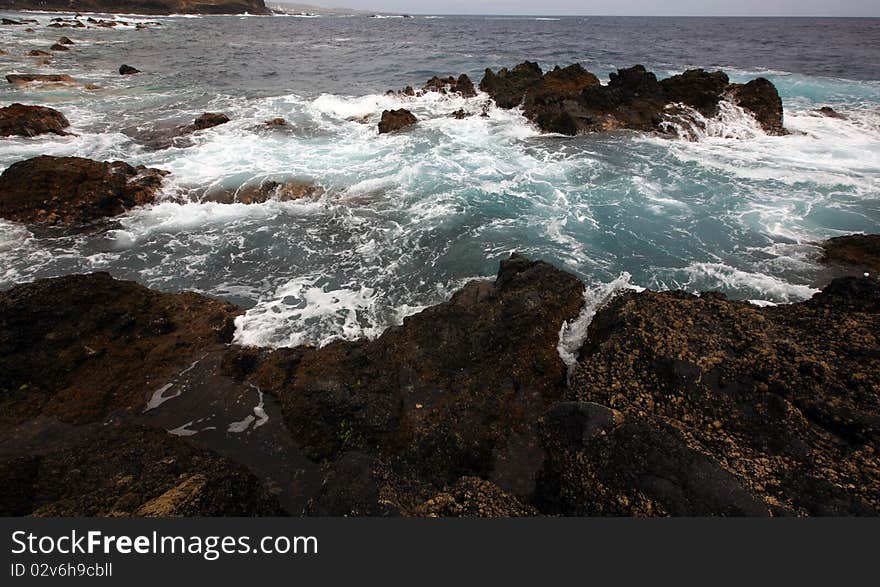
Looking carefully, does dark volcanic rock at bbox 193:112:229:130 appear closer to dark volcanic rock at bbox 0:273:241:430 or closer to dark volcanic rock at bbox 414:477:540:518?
dark volcanic rock at bbox 0:273:241:430

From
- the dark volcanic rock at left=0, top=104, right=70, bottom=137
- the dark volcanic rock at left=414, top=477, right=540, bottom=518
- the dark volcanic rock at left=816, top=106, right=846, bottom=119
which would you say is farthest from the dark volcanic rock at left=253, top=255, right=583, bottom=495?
the dark volcanic rock at left=816, top=106, right=846, bottom=119

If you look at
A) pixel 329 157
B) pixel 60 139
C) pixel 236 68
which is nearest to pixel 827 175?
pixel 329 157

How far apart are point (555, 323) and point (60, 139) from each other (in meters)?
22.1

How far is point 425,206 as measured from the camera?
42.7 ft

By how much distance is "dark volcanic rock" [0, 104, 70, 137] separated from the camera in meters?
16.6

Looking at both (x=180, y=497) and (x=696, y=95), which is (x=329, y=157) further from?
(x=696, y=95)

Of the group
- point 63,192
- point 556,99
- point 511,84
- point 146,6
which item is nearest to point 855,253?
point 556,99

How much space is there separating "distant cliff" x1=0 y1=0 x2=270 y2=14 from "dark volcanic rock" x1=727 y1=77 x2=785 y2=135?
137 m

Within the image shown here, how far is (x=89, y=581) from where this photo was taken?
271cm

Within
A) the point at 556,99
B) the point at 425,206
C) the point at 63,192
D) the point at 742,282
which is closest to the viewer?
the point at 742,282

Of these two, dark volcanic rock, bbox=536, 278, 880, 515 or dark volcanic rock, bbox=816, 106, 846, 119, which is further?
dark volcanic rock, bbox=816, 106, 846, 119

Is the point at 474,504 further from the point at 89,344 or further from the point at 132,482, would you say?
the point at 89,344

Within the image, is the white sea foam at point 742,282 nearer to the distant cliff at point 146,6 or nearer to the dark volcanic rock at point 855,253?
the dark volcanic rock at point 855,253

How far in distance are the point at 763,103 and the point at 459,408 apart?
2527 centimetres
